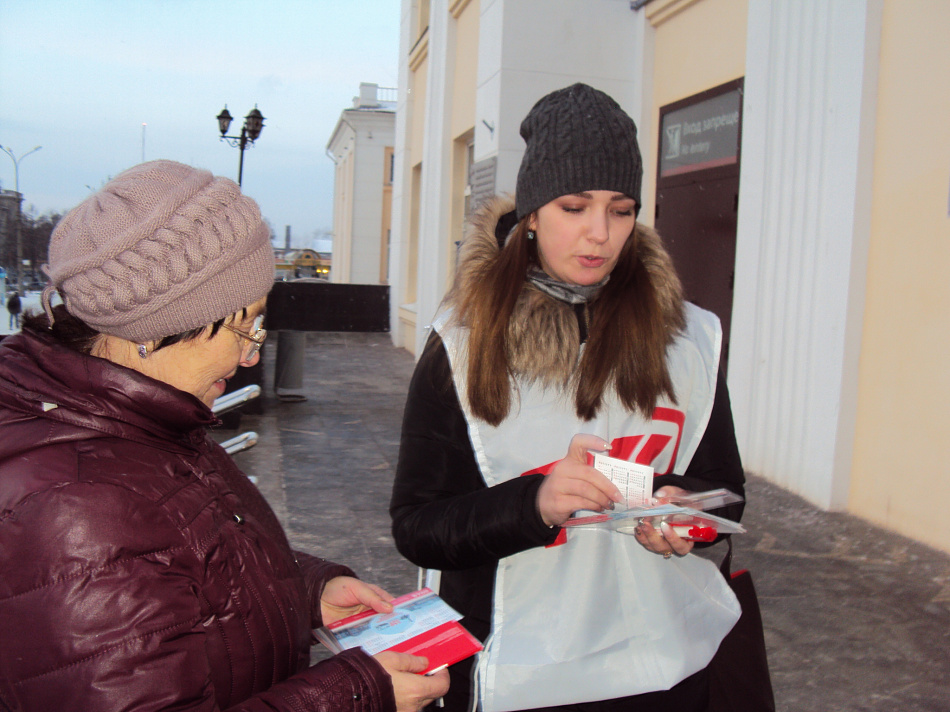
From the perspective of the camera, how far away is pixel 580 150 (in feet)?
5.43

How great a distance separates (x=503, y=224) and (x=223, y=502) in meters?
0.94

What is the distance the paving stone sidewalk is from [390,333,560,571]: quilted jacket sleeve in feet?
6.33

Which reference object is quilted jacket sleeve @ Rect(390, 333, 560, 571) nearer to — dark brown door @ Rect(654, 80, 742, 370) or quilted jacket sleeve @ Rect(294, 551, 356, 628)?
quilted jacket sleeve @ Rect(294, 551, 356, 628)

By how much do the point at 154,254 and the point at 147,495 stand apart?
0.37m

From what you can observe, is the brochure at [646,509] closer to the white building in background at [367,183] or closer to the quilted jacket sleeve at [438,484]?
the quilted jacket sleeve at [438,484]

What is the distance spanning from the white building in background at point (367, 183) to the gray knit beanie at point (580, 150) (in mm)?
23031

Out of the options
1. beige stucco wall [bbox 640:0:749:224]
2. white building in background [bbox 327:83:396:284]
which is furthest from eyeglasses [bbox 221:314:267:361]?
white building in background [bbox 327:83:396:284]

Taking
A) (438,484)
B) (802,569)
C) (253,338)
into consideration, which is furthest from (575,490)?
(802,569)

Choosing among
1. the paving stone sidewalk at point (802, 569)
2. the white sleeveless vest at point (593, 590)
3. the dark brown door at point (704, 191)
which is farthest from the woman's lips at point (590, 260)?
the dark brown door at point (704, 191)

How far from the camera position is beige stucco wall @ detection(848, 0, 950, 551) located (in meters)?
4.16

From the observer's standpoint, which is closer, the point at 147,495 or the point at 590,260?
the point at 147,495

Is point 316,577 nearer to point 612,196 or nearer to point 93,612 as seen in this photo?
point 93,612

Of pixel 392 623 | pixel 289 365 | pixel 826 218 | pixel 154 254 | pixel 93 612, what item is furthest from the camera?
pixel 289 365

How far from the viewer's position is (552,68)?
25.4 feet
